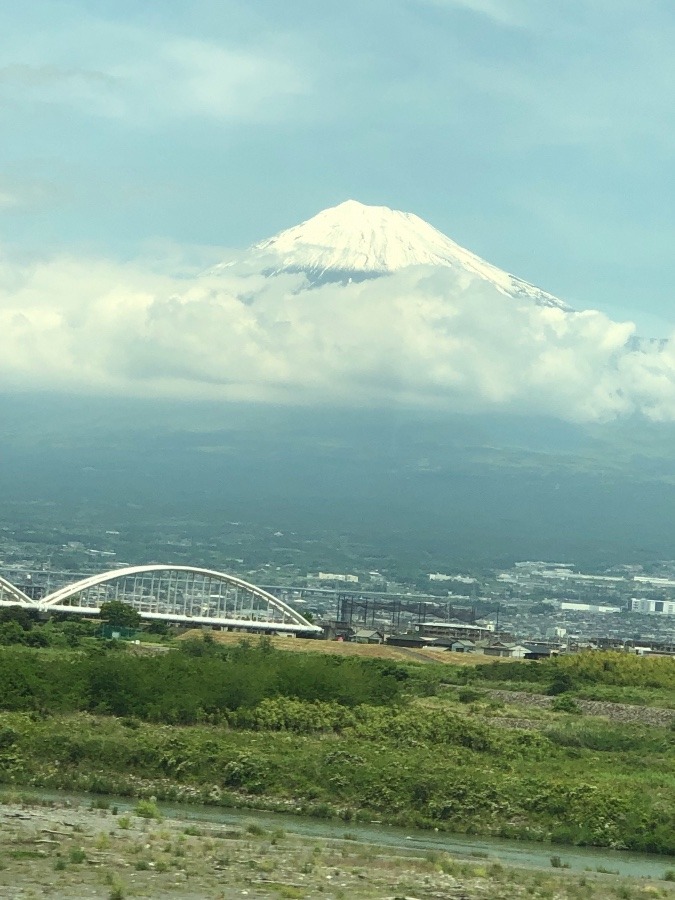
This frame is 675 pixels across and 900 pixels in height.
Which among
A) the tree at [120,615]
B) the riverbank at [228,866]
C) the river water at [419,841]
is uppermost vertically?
the tree at [120,615]

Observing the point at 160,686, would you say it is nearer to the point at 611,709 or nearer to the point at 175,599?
the point at 611,709

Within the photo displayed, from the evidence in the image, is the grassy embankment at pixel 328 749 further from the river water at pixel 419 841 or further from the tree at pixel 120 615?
the tree at pixel 120 615

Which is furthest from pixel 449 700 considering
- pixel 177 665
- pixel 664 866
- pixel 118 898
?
pixel 118 898

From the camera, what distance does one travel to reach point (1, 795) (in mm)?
28516

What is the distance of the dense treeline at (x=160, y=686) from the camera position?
40.9 m

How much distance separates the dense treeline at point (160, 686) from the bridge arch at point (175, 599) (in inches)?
1997

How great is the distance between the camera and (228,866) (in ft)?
73.6

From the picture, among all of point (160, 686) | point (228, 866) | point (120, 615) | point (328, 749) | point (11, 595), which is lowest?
point (228, 866)

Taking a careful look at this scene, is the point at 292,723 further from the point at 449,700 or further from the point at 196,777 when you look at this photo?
the point at 449,700

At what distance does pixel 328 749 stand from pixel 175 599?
250ft

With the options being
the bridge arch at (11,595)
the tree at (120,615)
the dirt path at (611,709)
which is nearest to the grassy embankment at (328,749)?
the dirt path at (611,709)

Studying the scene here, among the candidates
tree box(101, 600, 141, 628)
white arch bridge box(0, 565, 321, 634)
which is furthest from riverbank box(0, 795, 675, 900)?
white arch bridge box(0, 565, 321, 634)

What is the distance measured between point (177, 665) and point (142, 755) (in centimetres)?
1161

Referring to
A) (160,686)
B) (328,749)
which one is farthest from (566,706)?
(328,749)
